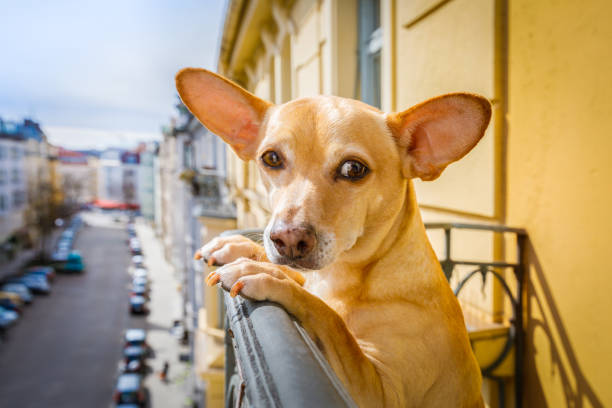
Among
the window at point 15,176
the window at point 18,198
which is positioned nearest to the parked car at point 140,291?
the window at point 18,198

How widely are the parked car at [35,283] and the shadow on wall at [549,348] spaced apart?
2856 centimetres

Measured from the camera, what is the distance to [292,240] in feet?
3.62

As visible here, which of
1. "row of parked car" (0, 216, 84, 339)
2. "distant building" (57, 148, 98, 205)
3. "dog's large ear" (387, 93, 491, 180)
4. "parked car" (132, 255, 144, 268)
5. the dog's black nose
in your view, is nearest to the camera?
the dog's black nose

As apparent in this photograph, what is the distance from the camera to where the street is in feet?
46.1

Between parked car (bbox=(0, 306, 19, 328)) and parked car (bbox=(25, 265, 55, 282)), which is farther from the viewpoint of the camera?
parked car (bbox=(25, 265, 55, 282))

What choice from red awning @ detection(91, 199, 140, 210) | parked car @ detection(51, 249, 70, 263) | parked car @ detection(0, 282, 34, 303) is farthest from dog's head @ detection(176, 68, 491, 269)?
red awning @ detection(91, 199, 140, 210)

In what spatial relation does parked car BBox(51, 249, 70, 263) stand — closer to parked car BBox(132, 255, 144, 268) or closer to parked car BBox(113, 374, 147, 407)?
parked car BBox(132, 255, 144, 268)

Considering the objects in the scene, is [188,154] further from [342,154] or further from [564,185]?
[342,154]

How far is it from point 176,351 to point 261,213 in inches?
536

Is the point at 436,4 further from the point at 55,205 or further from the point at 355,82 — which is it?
the point at 55,205

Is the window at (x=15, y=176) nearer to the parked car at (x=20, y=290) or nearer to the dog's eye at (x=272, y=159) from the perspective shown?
the parked car at (x=20, y=290)

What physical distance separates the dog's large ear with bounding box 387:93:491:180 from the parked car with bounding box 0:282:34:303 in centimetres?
2697

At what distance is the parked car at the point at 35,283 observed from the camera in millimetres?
24328

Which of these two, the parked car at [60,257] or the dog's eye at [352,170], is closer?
the dog's eye at [352,170]
